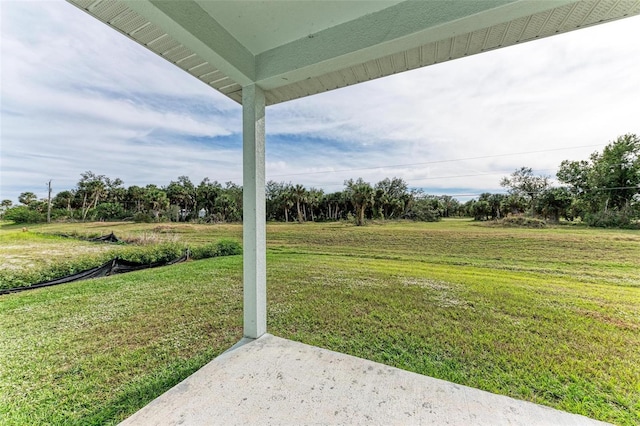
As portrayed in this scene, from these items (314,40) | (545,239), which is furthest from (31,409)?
(545,239)

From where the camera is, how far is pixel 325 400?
1.07 meters

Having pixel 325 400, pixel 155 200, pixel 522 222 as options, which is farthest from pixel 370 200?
pixel 155 200

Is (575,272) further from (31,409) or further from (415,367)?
(31,409)

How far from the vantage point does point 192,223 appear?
252cm

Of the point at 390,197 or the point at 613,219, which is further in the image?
the point at 390,197

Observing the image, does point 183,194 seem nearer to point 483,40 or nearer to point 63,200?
point 63,200

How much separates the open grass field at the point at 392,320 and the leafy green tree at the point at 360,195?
0.20m

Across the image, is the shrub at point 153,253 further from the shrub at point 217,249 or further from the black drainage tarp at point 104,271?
the shrub at point 217,249

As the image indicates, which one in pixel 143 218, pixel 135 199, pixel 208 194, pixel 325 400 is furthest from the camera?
pixel 208 194

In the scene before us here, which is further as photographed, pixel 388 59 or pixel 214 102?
pixel 214 102

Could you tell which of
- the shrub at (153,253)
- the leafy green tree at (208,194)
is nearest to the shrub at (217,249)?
the shrub at (153,253)

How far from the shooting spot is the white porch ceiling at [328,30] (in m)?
0.92

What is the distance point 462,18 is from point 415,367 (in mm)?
1866

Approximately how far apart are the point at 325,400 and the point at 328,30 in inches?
76.0
